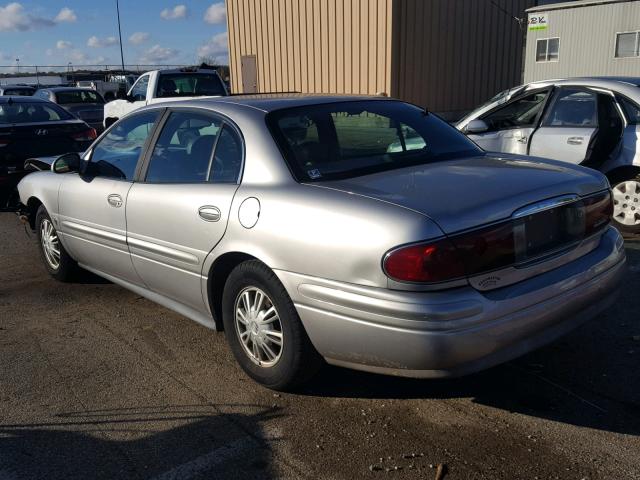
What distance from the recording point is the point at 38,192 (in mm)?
5504

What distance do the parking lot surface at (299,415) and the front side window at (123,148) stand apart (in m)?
1.17

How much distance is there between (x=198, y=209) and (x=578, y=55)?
1260cm

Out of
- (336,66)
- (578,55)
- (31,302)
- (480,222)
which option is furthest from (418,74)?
(480,222)

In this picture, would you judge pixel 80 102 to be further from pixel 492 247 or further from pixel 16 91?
pixel 492 247

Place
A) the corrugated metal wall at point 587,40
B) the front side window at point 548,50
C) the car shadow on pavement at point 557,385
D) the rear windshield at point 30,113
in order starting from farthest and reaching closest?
the front side window at point 548,50, the corrugated metal wall at point 587,40, the rear windshield at point 30,113, the car shadow on pavement at point 557,385

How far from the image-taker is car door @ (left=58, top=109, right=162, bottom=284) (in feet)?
14.5

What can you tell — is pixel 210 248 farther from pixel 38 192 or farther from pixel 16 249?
pixel 16 249

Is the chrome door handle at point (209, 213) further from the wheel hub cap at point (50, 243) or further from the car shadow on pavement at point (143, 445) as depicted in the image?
the wheel hub cap at point (50, 243)

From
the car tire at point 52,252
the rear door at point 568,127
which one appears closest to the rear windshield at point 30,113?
the car tire at point 52,252

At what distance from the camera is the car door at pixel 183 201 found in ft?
11.9

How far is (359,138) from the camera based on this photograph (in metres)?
3.81

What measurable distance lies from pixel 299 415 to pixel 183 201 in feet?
4.70

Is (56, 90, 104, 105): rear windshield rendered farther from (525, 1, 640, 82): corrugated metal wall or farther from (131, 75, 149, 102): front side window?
(525, 1, 640, 82): corrugated metal wall

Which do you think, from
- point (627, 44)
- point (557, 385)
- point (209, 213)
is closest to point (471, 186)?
point (557, 385)
